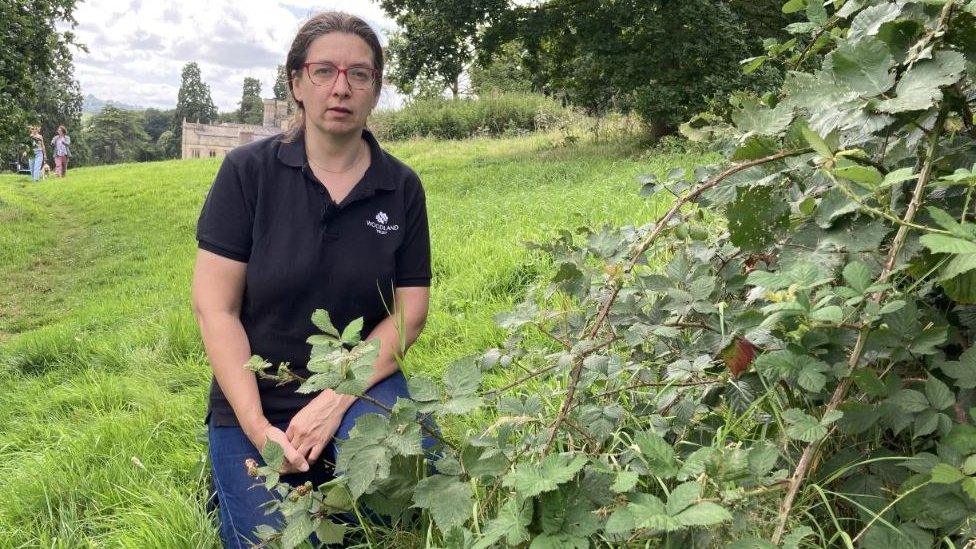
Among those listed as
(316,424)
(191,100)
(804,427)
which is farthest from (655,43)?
(191,100)

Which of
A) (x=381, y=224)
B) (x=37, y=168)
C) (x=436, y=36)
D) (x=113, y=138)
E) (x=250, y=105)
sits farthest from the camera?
(x=250, y=105)

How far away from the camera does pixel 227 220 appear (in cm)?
242

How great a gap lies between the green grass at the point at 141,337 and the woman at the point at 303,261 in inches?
14.6

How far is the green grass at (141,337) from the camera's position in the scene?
279cm

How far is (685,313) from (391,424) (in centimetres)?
69

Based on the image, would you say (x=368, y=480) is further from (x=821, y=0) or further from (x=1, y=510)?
(x=1, y=510)

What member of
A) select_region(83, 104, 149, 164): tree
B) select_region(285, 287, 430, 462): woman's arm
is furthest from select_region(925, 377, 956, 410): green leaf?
select_region(83, 104, 149, 164): tree

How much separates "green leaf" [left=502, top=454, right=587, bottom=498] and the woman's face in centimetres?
160

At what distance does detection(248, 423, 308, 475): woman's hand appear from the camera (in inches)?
86.7

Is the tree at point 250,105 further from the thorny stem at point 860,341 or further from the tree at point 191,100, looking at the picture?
the thorny stem at point 860,341

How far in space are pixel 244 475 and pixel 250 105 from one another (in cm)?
11069

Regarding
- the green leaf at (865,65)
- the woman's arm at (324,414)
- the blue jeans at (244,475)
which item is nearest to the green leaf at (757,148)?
the green leaf at (865,65)

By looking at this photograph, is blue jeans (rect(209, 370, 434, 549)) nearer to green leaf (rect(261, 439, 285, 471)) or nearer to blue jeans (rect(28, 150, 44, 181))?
green leaf (rect(261, 439, 285, 471))

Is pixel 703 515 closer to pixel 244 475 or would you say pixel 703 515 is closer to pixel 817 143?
pixel 817 143
